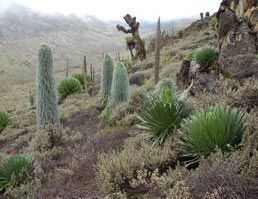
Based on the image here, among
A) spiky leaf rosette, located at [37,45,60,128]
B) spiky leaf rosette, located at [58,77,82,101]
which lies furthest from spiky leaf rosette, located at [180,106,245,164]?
spiky leaf rosette, located at [58,77,82,101]

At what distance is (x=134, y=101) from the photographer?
1484 centimetres

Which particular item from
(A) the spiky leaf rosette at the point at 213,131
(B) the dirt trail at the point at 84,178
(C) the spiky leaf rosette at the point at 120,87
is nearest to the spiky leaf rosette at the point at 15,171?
(B) the dirt trail at the point at 84,178

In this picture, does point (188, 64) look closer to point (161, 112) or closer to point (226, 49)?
point (226, 49)

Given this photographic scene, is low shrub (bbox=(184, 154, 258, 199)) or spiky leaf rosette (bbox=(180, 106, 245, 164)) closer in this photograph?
low shrub (bbox=(184, 154, 258, 199))

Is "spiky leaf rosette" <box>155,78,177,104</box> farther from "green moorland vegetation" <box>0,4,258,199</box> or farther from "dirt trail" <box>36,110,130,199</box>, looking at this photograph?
"dirt trail" <box>36,110,130,199</box>

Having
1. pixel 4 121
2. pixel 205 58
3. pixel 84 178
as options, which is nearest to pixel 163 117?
pixel 84 178

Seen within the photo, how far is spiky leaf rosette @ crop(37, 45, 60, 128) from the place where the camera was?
15164 millimetres

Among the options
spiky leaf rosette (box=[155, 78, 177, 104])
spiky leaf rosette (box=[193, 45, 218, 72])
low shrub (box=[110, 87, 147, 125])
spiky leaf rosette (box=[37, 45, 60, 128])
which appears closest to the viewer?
spiky leaf rosette (box=[155, 78, 177, 104])

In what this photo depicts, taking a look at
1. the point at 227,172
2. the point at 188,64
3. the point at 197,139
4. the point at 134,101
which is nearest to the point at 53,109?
the point at 134,101

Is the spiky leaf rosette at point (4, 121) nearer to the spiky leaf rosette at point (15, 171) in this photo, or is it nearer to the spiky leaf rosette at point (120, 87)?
the spiky leaf rosette at point (120, 87)

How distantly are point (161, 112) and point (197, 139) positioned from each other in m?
1.67

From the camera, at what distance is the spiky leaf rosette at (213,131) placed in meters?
6.77

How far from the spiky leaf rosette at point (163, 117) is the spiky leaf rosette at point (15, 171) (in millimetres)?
3064

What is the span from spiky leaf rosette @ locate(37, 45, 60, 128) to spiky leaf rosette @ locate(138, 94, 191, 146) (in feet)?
23.2
